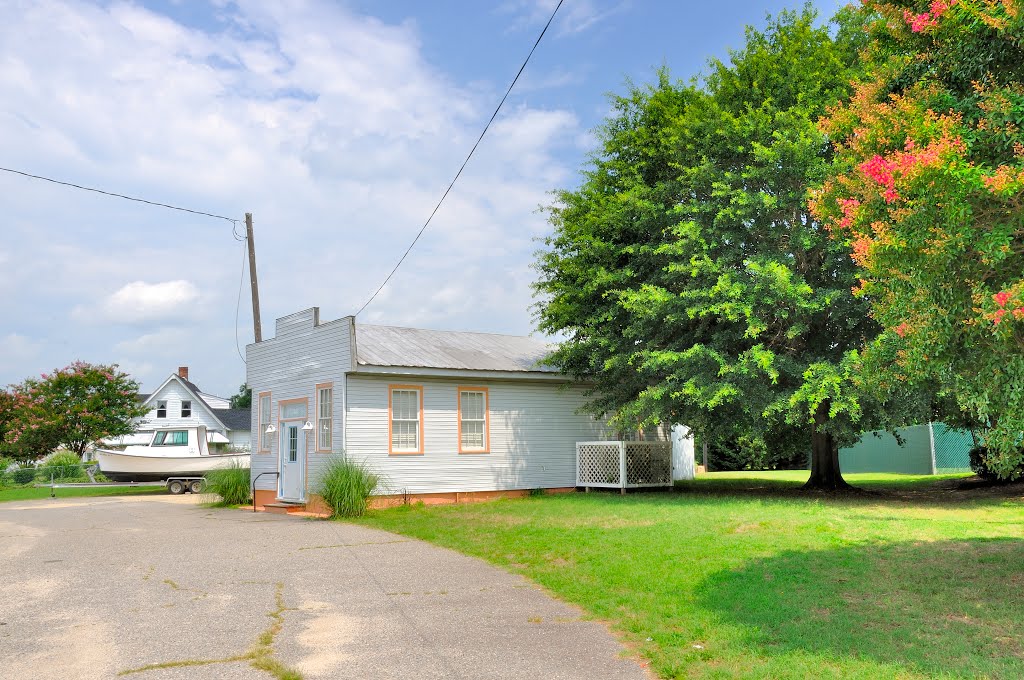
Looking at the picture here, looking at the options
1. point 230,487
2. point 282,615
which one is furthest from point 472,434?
point 282,615

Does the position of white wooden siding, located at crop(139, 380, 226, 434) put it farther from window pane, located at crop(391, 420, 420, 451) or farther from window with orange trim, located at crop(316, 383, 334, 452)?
window pane, located at crop(391, 420, 420, 451)

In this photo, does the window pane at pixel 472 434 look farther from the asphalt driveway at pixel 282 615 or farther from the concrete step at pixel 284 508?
the asphalt driveway at pixel 282 615

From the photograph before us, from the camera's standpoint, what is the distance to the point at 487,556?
1045cm

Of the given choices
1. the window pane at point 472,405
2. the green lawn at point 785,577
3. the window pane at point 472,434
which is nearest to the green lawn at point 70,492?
the window pane at point 472,434

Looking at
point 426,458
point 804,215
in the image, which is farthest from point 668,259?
point 426,458

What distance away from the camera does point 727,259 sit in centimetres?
1573

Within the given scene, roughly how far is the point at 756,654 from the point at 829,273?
12.5m

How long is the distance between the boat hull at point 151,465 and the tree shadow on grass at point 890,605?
80.8 ft

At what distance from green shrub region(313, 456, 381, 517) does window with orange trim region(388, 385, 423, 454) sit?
1.70 metres

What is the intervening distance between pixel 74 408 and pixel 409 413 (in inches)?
849

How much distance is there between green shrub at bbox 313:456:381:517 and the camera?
1605cm

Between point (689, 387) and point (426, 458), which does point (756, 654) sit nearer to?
point (689, 387)

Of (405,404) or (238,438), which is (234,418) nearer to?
(238,438)

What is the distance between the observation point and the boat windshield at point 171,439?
33844 millimetres
